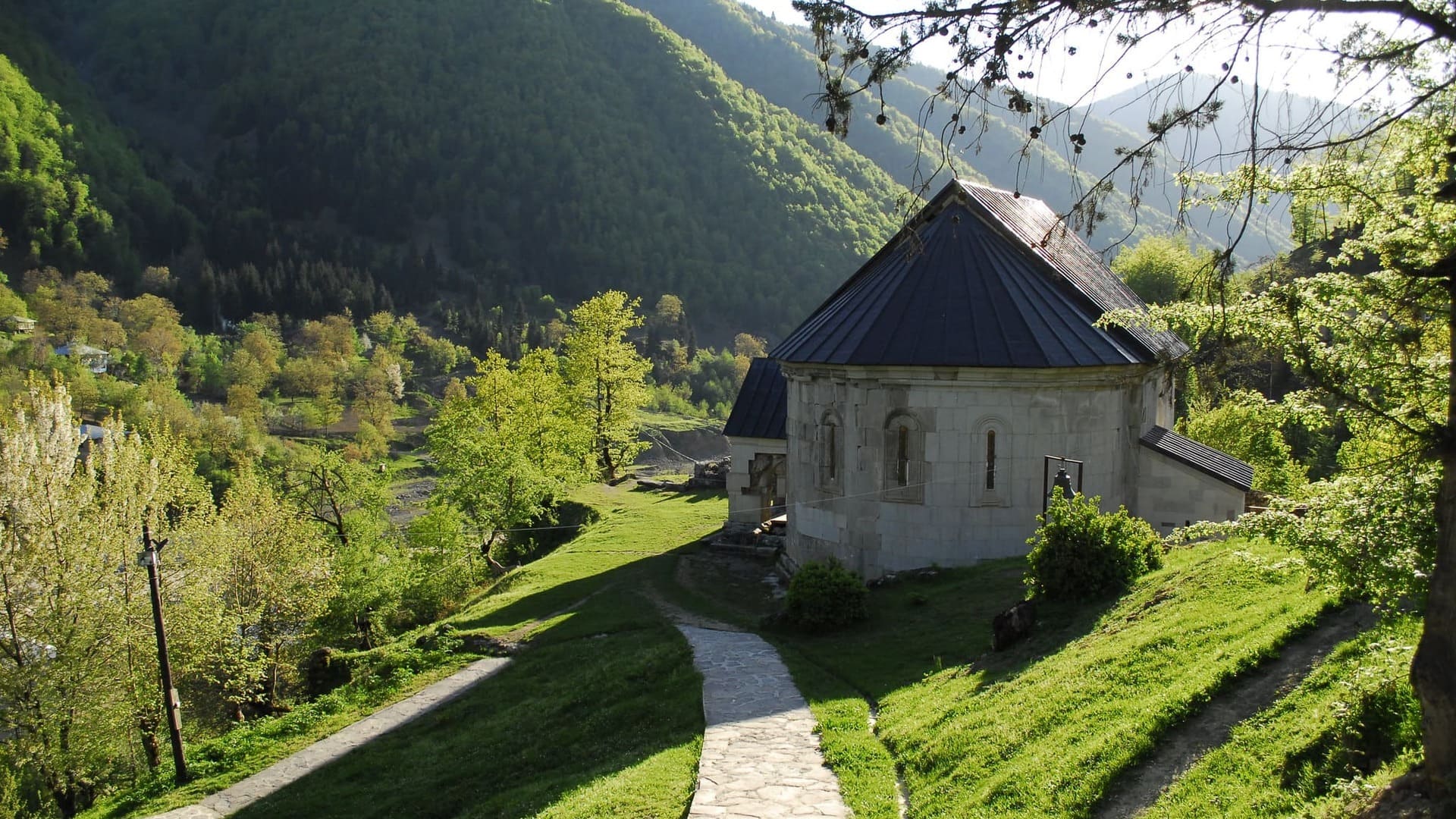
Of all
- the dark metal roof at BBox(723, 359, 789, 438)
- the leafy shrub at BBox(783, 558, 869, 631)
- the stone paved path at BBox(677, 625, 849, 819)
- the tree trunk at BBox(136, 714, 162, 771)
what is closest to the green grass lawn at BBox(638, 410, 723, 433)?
the dark metal roof at BBox(723, 359, 789, 438)

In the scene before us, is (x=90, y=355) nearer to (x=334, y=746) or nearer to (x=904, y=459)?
(x=334, y=746)

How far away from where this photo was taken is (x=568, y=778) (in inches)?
405

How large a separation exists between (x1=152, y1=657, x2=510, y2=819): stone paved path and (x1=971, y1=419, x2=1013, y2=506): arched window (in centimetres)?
902

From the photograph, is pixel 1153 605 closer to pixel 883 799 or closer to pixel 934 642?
pixel 934 642

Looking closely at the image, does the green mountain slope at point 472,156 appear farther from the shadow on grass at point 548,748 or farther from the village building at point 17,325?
the shadow on grass at point 548,748

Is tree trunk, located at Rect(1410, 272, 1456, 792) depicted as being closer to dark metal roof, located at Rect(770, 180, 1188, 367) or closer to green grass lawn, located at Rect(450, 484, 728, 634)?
dark metal roof, located at Rect(770, 180, 1188, 367)

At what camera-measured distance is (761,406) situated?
25.3m

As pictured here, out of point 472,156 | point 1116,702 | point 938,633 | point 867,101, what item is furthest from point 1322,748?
point 472,156

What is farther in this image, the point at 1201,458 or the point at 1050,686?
the point at 1201,458

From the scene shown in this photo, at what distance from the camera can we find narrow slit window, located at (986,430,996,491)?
16234 mm

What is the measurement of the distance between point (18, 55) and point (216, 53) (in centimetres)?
3178

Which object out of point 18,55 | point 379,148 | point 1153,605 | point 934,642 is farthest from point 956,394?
point 18,55

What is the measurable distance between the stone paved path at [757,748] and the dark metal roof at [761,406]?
37.9 feet

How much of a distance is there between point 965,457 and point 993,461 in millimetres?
496
